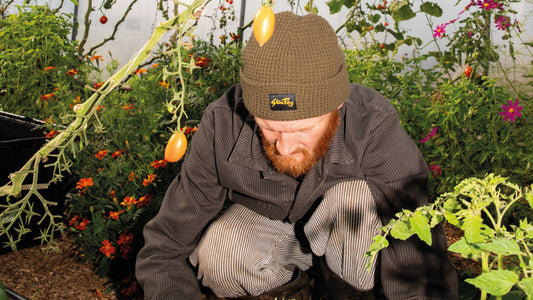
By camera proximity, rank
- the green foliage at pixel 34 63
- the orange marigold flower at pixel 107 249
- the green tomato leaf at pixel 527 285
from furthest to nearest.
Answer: the green foliage at pixel 34 63 < the orange marigold flower at pixel 107 249 < the green tomato leaf at pixel 527 285

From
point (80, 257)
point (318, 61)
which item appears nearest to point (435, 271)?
point (318, 61)

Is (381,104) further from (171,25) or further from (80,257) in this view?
(80,257)

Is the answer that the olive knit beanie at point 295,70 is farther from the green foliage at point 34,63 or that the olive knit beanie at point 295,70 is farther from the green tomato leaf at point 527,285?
the green foliage at point 34,63

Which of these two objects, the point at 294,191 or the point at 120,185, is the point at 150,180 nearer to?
the point at 120,185

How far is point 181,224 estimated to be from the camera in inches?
60.1

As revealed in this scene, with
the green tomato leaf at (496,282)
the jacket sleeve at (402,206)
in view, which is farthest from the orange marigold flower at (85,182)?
the green tomato leaf at (496,282)

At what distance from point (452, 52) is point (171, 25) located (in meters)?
2.09

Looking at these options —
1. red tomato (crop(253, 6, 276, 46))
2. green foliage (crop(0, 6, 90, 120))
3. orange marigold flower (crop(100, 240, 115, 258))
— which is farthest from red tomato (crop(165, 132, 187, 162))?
green foliage (crop(0, 6, 90, 120))

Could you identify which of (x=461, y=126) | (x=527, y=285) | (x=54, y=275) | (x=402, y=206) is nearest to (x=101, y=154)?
(x=54, y=275)

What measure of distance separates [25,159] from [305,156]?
4.03 feet

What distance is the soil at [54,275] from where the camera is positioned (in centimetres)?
196

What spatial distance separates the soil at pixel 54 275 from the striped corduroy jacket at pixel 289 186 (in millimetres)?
613

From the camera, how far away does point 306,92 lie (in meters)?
1.22

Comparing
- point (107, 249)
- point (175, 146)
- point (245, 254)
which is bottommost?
point (107, 249)
